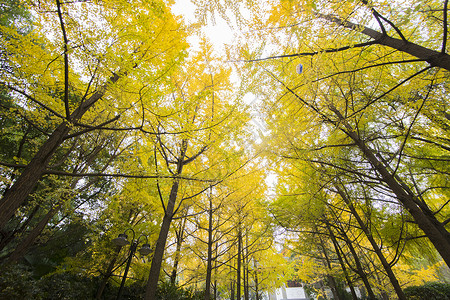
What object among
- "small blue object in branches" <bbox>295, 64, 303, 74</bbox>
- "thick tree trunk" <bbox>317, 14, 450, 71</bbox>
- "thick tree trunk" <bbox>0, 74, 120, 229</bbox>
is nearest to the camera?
"thick tree trunk" <bbox>317, 14, 450, 71</bbox>

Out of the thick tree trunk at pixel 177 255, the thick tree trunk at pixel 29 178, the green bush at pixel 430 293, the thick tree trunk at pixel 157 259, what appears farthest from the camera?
the thick tree trunk at pixel 177 255

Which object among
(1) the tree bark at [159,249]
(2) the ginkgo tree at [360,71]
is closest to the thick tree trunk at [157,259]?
(1) the tree bark at [159,249]

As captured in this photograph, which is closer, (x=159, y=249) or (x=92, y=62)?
(x=92, y=62)

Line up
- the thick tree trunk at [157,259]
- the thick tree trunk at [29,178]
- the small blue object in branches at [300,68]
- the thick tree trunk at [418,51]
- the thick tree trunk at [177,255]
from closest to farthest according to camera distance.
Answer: the thick tree trunk at [418,51] < the thick tree trunk at [29,178] < the small blue object in branches at [300,68] < the thick tree trunk at [157,259] < the thick tree trunk at [177,255]

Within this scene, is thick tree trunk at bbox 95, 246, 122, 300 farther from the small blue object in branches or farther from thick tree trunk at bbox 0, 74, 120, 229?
the small blue object in branches

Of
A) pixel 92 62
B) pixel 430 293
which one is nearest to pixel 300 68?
pixel 92 62

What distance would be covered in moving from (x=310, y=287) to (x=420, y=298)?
10265 mm

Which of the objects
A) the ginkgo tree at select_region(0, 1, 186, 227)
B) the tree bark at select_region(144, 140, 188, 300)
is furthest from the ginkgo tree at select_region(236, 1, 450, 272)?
the tree bark at select_region(144, 140, 188, 300)

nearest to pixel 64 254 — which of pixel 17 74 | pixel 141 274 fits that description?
pixel 141 274

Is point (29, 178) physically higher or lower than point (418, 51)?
lower

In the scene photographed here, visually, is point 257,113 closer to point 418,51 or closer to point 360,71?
point 360,71

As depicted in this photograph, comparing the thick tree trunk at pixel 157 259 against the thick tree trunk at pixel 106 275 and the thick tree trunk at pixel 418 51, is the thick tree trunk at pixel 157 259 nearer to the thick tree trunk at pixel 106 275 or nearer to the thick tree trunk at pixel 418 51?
the thick tree trunk at pixel 106 275

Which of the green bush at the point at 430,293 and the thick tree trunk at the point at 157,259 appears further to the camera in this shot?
the green bush at the point at 430,293

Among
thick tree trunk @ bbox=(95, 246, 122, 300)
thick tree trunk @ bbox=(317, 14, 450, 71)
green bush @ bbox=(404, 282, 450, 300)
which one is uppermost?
thick tree trunk @ bbox=(317, 14, 450, 71)
